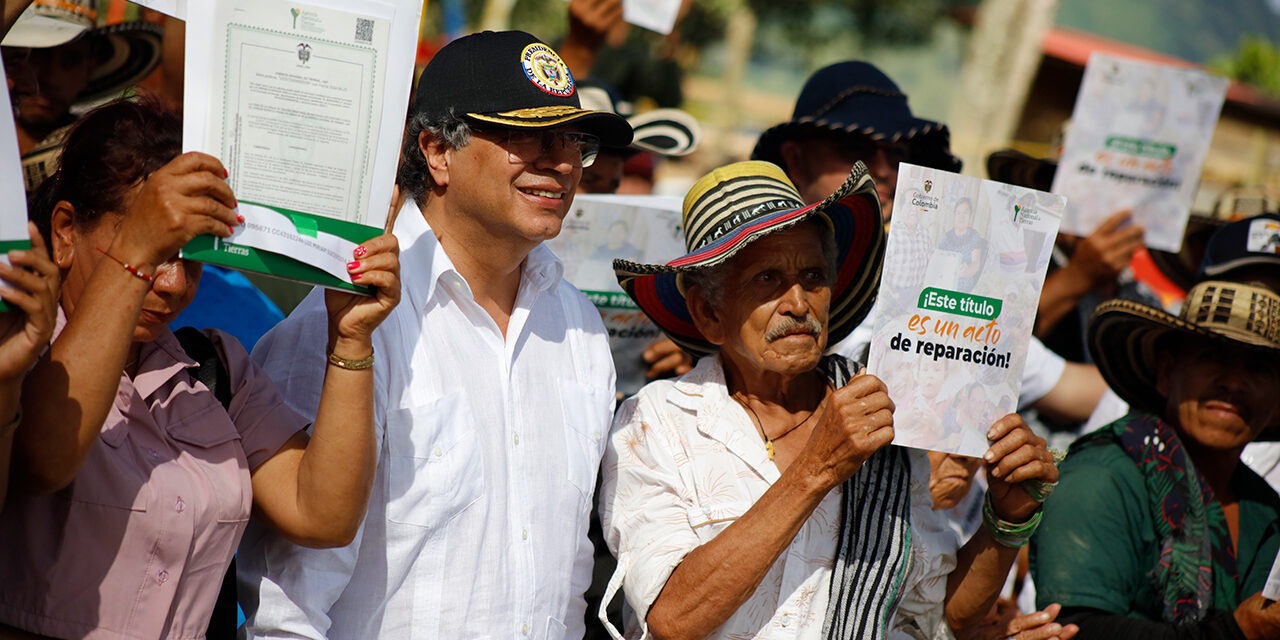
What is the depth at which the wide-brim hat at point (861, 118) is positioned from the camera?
15.0 feet

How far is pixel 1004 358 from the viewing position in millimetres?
2973

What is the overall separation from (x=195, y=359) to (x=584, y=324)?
1070 mm

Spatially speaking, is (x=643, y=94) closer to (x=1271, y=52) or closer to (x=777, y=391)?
(x=777, y=391)

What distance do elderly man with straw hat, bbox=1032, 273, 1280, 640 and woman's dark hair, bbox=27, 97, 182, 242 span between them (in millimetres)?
2738

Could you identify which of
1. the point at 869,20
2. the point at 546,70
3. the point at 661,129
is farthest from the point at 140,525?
the point at 869,20

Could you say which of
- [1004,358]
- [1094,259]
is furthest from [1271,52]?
[1004,358]

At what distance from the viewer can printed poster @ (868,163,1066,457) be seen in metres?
2.84

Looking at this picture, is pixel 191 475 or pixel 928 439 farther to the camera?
pixel 928 439

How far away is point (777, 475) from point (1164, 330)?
5.64 feet

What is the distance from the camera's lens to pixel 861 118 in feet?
15.1

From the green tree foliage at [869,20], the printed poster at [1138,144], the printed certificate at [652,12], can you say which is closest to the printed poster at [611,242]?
the printed certificate at [652,12]

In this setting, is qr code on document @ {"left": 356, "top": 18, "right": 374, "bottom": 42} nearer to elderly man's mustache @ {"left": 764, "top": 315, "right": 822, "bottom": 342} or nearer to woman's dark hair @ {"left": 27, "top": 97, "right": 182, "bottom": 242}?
woman's dark hair @ {"left": 27, "top": 97, "right": 182, "bottom": 242}

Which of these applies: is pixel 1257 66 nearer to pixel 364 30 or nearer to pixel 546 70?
pixel 546 70

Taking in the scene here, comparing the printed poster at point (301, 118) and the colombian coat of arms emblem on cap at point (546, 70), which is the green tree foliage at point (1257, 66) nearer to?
the colombian coat of arms emblem on cap at point (546, 70)
